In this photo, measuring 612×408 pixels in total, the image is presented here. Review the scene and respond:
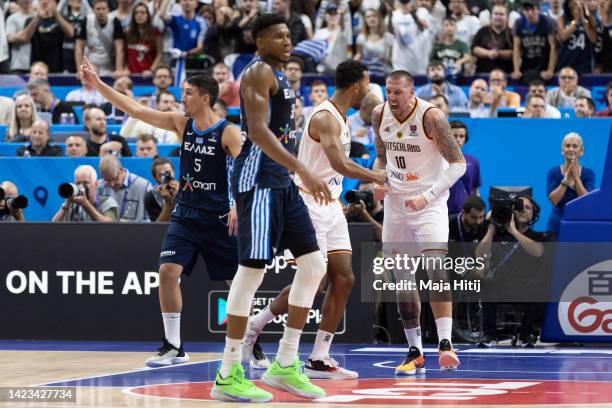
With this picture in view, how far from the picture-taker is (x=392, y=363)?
376 inches

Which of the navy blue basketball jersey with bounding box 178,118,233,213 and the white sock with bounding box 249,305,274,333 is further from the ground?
the navy blue basketball jersey with bounding box 178,118,233,213

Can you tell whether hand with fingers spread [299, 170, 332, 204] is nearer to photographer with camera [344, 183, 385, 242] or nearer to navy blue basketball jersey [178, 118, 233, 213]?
navy blue basketball jersey [178, 118, 233, 213]

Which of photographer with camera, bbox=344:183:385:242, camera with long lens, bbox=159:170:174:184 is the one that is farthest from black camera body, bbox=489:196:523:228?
camera with long lens, bbox=159:170:174:184

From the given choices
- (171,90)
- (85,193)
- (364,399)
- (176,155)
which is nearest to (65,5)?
(171,90)

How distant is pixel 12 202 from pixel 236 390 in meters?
5.85

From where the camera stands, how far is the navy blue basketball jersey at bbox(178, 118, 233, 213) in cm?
917

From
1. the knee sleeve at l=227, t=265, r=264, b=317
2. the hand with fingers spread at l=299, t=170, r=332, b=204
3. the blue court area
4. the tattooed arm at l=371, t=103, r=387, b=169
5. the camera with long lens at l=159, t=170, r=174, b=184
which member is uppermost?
the tattooed arm at l=371, t=103, r=387, b=169

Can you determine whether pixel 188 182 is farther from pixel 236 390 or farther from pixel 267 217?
pixel 236 390

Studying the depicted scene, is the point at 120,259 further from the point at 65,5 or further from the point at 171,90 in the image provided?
the point at 65,5

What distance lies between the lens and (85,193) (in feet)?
39.9

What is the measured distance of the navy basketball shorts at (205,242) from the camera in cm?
927

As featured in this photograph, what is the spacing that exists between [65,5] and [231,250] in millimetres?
11287

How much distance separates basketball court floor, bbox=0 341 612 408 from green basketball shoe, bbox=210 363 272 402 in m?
0.08

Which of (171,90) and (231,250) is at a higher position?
(171,90)
